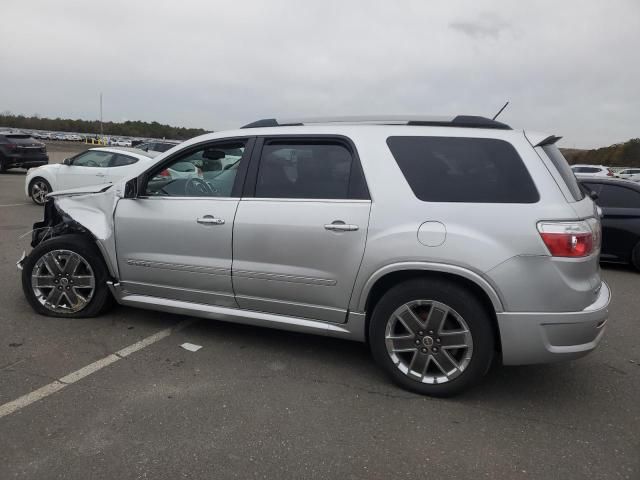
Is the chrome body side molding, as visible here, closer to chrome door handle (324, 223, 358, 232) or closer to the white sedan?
chrome door handle (324, 223, 358, 232)

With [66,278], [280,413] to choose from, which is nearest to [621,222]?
[280,413]

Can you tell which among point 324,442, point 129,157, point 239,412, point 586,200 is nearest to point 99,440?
point 239,412

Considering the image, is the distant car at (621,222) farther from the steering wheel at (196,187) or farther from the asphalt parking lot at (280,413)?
the steering wheel at (196,187)

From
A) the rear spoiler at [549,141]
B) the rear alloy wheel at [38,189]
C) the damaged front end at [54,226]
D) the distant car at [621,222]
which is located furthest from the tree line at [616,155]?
the damaged front end at [54,226]

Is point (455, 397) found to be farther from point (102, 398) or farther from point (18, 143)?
point (18, 143)

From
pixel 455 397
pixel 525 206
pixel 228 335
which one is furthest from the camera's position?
pixel 228 335

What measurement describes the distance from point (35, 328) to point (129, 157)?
817 centimetres

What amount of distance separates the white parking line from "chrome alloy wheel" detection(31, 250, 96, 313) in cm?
75

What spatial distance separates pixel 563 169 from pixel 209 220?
8.12 ft

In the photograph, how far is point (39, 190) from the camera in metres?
12.2

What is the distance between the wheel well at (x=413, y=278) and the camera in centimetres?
322

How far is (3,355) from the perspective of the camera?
3.79 meters

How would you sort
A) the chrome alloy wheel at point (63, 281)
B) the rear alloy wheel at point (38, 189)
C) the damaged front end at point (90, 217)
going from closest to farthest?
the damaged front end at point (90, 217), the chrome alloy wheel at point (63, 281), the rear alloy wheel at point (38, 189)

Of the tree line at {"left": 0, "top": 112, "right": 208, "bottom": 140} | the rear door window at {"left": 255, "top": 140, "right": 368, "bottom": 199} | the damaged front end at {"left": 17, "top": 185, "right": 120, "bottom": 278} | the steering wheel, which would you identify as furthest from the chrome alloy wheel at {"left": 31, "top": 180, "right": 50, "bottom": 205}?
the tree line at {"left": 0, "top": 112, "right": 208, "bottom": 140}
